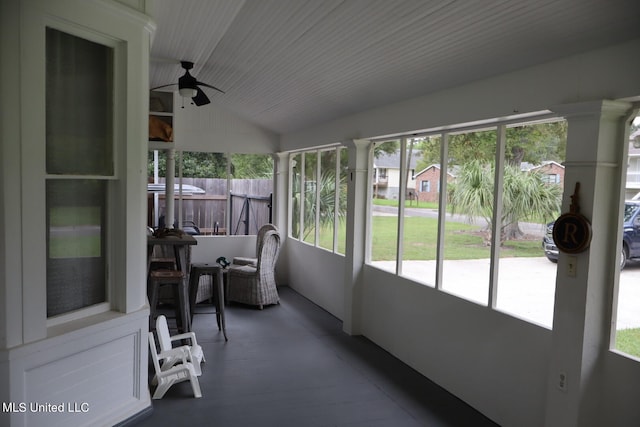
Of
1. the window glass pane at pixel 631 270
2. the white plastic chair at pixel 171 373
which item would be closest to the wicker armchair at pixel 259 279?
the white plastic chair at pixel 171 373

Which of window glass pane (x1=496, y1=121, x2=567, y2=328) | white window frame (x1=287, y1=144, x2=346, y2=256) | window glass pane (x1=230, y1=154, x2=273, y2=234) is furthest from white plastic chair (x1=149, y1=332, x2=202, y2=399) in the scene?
window glass pane (x1=230, y1=154, x2=273, y2=234)

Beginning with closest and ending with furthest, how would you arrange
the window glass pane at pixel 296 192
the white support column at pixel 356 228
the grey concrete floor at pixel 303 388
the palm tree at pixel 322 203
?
the grey concrete floor at pixel 303 388 → the white support column at pixel 356 228 → the palm tree at pixel 322 203 → the window glass pane at pixel 296 192

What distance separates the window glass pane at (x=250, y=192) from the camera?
8.46m

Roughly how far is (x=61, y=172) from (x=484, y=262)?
120 inches

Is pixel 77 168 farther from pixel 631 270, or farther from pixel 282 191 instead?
pixel 282 191

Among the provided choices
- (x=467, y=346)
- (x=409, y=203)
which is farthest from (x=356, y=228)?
(x=467, y=346)

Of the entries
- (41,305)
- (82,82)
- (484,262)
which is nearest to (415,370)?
(484,262)

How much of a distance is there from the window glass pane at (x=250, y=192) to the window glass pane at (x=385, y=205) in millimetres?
3519

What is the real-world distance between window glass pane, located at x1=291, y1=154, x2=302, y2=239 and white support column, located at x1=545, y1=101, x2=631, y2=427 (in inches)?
218

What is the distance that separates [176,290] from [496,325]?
9.52 feet

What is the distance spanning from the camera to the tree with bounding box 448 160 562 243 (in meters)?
3.35

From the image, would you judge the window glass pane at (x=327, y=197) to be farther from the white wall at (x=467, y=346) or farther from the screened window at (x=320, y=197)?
the white wall at (x=467, y=346)

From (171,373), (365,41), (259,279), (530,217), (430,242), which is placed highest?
(365,41)

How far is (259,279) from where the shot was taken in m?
6.77
